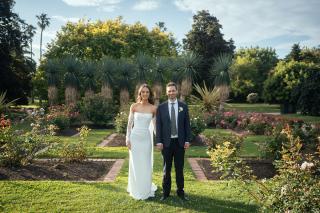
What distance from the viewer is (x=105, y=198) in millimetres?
6258

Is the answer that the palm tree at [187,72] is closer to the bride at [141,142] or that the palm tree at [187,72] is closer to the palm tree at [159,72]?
the palm tree at [159,72]

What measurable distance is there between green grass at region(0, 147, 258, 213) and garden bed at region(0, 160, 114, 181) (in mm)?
582

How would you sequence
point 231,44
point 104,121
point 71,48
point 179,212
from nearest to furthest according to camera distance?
point 179,212 → point 104,121 → point 71,48 → point 231,44

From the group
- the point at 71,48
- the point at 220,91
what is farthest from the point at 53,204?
the point at 71,48

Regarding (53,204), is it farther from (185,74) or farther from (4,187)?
(185,74)

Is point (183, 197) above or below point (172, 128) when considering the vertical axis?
below

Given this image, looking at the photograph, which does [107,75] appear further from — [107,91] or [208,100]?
[208,100]

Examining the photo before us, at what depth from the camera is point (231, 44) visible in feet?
136

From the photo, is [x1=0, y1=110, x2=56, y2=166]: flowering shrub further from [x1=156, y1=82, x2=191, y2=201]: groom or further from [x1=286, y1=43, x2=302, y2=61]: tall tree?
[x1=286, y1=43, x2=302, y2=61]: tall tree

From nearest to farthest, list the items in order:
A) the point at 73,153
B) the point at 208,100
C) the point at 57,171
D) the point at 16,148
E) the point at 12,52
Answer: the point at 57,171
the point at 16,148
the point at 73,153
the point at 208,100
the point at 12,52

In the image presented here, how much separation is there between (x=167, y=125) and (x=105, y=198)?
1.62 metres

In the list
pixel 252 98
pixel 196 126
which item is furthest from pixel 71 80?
pixel 252 98

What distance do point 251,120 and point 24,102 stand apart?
20.0 meters

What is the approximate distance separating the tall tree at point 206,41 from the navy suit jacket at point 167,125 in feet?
107
